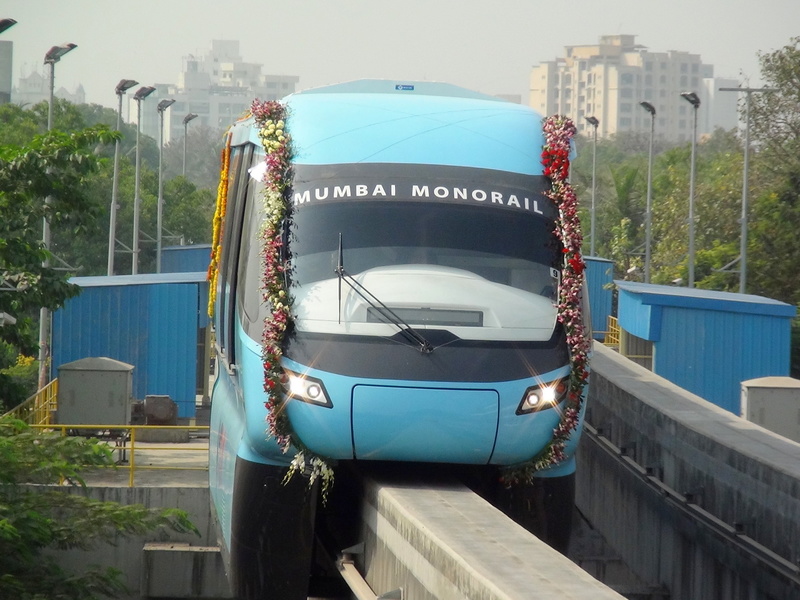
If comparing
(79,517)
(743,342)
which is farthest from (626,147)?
(79,517)

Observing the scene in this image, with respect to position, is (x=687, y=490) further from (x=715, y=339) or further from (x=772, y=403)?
(x=715, y=339)

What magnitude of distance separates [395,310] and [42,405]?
59.5ft

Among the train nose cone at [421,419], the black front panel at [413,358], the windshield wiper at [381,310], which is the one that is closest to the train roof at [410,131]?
the windshield wiper at [381,310]

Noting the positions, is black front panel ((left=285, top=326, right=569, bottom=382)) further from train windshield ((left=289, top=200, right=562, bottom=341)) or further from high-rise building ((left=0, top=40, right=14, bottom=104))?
high-rise building ((left=0, top=40, right=14, bottom=104))

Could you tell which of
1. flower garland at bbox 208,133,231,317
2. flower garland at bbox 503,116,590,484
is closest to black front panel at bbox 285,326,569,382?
flower garland at bbox 503,116,590,484

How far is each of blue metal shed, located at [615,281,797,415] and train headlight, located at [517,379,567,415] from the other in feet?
58.5

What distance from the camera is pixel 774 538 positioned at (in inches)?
492

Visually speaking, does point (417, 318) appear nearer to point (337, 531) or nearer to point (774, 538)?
point (337, 531)

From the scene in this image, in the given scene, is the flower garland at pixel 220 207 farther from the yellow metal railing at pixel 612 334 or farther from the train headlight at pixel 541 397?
the yellow metal railing at pixel 612 334

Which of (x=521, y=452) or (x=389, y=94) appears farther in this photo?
(x=389, y=94)

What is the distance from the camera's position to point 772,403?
72.0 ft

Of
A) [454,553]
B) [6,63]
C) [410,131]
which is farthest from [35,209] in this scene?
[6,63]

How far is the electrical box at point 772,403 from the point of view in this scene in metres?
21.8

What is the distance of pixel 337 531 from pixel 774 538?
170 inches
